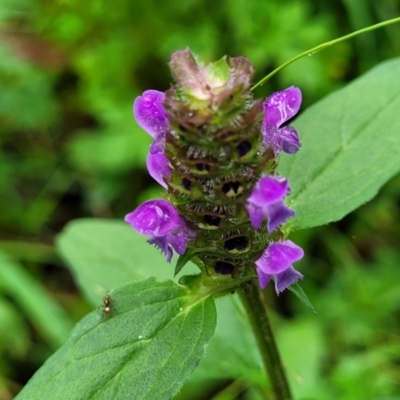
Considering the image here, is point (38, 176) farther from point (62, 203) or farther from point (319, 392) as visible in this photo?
point (319, 392)

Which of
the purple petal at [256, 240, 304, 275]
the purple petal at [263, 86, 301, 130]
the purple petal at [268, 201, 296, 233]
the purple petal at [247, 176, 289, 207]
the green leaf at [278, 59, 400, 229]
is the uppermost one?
the purple petal at [263, 86, 301, 130]

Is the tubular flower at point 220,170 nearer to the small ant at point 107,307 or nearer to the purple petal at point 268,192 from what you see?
the purple petal at point 268,192

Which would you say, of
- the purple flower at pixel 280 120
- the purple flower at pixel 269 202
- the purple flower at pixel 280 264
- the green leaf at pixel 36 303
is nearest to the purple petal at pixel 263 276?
the purple flower at pixel 280 264

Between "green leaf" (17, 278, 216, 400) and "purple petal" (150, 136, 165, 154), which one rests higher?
"purple petal" (150, 136, 165, 154)

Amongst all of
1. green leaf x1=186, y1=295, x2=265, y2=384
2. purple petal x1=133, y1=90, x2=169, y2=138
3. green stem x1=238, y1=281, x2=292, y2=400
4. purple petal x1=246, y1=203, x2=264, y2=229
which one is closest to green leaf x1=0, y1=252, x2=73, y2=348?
green leaf x1=186, y1=295, x2=265, y2=384

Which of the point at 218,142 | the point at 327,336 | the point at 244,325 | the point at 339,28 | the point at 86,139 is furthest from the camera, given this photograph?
the point at 86,139

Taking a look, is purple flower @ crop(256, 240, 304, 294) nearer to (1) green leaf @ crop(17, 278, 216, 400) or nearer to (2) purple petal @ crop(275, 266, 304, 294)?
(2) purple petal @ crop(275, 266, 304, 294)

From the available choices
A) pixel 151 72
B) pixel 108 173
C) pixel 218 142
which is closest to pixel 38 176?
pixel 108 173

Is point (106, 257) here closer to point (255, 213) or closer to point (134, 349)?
point (134, 349)
